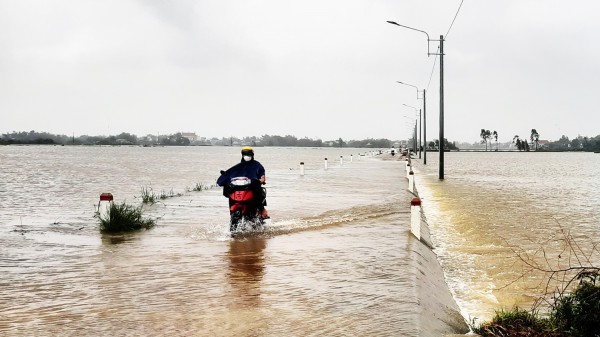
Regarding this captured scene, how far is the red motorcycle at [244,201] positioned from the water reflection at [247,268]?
73 cm

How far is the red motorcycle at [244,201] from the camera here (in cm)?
1224

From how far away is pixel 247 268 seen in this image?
8859 millimetres

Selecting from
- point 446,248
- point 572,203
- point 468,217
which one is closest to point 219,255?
point 446,248

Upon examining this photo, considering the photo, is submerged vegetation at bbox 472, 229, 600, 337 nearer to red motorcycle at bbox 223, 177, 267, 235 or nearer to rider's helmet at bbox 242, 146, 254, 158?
red motorcycle at bbox 223, 177, 267, 235

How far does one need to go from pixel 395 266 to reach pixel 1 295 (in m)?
5.38

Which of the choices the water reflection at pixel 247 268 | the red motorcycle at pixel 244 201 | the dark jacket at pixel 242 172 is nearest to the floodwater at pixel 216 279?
the water reflection at pixel 247 268

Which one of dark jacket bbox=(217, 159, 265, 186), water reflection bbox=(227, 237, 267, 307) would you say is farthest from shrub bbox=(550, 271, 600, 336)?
dark jacket bbox=(217, 159, 265, 186)

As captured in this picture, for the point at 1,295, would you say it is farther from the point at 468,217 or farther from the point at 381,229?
the point at 468,217

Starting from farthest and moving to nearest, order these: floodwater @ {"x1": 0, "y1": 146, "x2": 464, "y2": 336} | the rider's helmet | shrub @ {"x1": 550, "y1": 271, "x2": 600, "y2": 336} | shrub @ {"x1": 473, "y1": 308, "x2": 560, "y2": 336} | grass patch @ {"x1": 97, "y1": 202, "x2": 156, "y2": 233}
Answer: grass patch @ {"x1": 97, "y1": 202, "x2": 156, "y2": 233} → the rider's helmet → floodwater @ {"x1": 0, "y1": 146, "x2": 464, "y2": 336} → shrub @ {"x1": 473, "y1": 308, "x2": 560, "y2": 336} → shrub @ {"x1": 550, "y1": 271, "x2": 600, "y2": 336}

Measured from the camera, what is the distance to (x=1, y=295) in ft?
23.9

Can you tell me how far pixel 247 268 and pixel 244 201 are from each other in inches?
142

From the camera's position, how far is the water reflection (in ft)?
23.4

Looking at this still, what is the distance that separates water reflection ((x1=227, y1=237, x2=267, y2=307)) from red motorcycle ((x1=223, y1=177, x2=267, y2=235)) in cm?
73

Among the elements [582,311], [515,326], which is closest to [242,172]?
[515,326]
